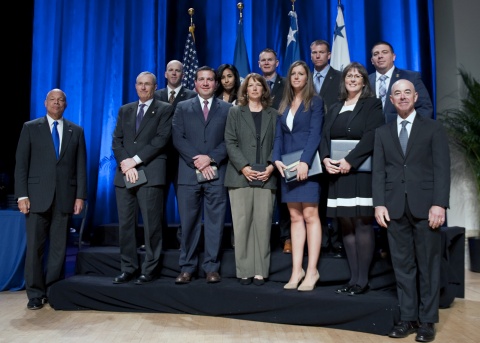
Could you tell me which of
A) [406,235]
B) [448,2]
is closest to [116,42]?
[448,2]

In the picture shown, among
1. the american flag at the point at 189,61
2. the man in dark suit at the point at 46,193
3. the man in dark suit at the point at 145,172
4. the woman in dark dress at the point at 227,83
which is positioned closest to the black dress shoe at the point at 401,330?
the man in dark suit at the point at 145,172

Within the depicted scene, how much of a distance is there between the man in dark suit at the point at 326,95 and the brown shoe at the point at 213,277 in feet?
2.94

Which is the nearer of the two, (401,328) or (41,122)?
(401,328)

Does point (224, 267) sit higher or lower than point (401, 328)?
higher

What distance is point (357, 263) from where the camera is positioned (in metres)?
3.46

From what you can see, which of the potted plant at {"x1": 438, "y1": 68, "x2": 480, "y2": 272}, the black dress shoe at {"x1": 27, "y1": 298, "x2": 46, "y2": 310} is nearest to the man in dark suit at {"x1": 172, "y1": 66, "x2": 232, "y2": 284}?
the black dress shoe at {"x1": 27, "y1": 298, "x2": 46, "y2": 310}

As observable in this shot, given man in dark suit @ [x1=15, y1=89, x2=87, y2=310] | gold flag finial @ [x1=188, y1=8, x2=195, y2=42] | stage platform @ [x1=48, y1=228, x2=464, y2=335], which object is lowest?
stage platform @ [x1=48, y1=228, x2=464, y2=335]

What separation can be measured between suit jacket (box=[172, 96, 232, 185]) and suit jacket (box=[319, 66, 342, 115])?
0.78 m

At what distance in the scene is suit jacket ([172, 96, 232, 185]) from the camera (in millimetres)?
3838

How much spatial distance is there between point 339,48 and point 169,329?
3.52 m

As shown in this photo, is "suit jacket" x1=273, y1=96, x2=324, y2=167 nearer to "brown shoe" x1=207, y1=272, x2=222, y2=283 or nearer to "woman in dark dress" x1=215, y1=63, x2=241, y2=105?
"woman in dark dress" x1=215, y1=63, x2=241, y2=105

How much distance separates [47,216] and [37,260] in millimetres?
349

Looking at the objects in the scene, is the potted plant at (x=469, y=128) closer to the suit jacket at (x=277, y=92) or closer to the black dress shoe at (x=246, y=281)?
the suit jacket at (x=277, y=92)

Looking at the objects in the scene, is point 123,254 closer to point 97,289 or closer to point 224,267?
point 97,289
